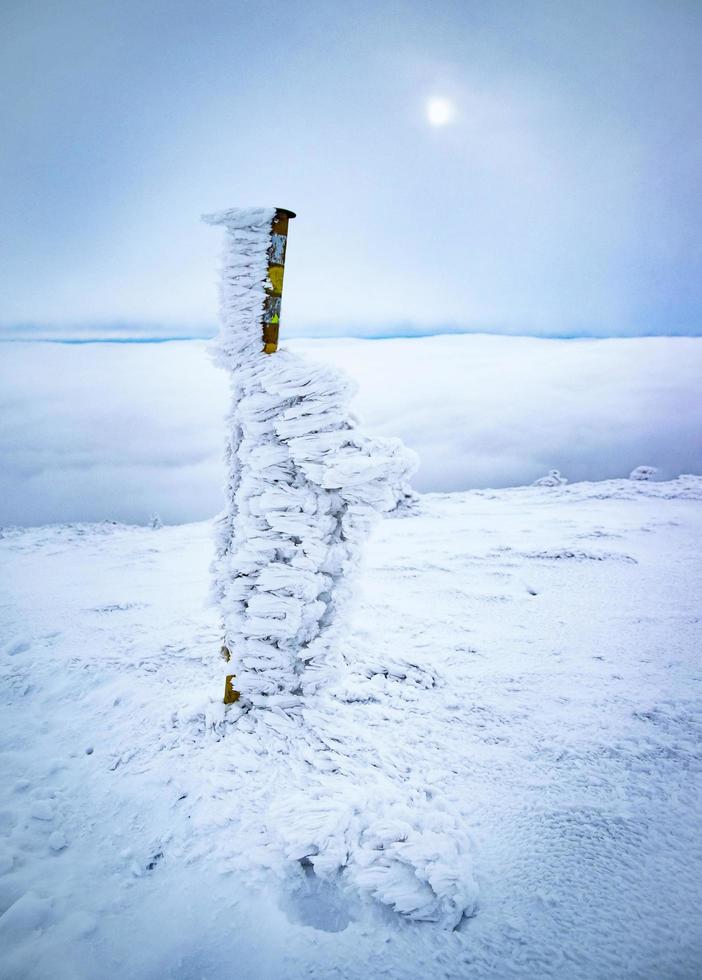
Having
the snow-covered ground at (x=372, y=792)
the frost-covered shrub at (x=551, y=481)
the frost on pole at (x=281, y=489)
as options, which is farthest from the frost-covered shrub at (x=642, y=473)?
the frost on pole at (x=281, y=489)

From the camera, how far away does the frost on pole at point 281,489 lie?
3.26 metres

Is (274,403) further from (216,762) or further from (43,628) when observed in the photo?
(43,628)

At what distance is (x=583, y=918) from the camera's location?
82.2 inches

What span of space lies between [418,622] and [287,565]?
6.88 feet

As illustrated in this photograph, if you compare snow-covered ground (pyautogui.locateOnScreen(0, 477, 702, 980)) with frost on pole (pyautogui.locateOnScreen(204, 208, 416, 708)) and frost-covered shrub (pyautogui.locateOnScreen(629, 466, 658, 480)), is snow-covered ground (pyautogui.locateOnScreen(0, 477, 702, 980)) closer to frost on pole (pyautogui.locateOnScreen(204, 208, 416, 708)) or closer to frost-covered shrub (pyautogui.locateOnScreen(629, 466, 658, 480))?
frost on pole (pyautogui.locateOnScreen(204, 208, 416, 708))

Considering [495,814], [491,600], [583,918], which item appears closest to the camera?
[583,918]

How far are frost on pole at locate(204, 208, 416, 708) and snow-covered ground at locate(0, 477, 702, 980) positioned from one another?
0.38 metres

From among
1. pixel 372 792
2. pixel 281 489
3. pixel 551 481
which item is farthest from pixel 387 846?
pixel 551 481

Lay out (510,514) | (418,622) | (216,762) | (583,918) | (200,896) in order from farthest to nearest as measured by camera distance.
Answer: (510,514)
(418,622)
(216,762)
(200,896)
(583,918)

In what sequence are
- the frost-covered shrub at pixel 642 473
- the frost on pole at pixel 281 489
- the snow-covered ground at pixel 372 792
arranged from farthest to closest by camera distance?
the frost-covered shrub at pixel 642 473, the frost on pole at pixel 281 489, the snow-covered ground at pixel 372 792

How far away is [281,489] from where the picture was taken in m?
3.37

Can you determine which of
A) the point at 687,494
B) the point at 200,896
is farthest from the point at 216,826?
the point at 687,494

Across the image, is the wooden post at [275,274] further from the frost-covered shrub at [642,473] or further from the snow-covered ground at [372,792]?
the frost-covered shrub at [642,473]

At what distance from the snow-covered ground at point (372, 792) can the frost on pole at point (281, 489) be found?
1.24ft
